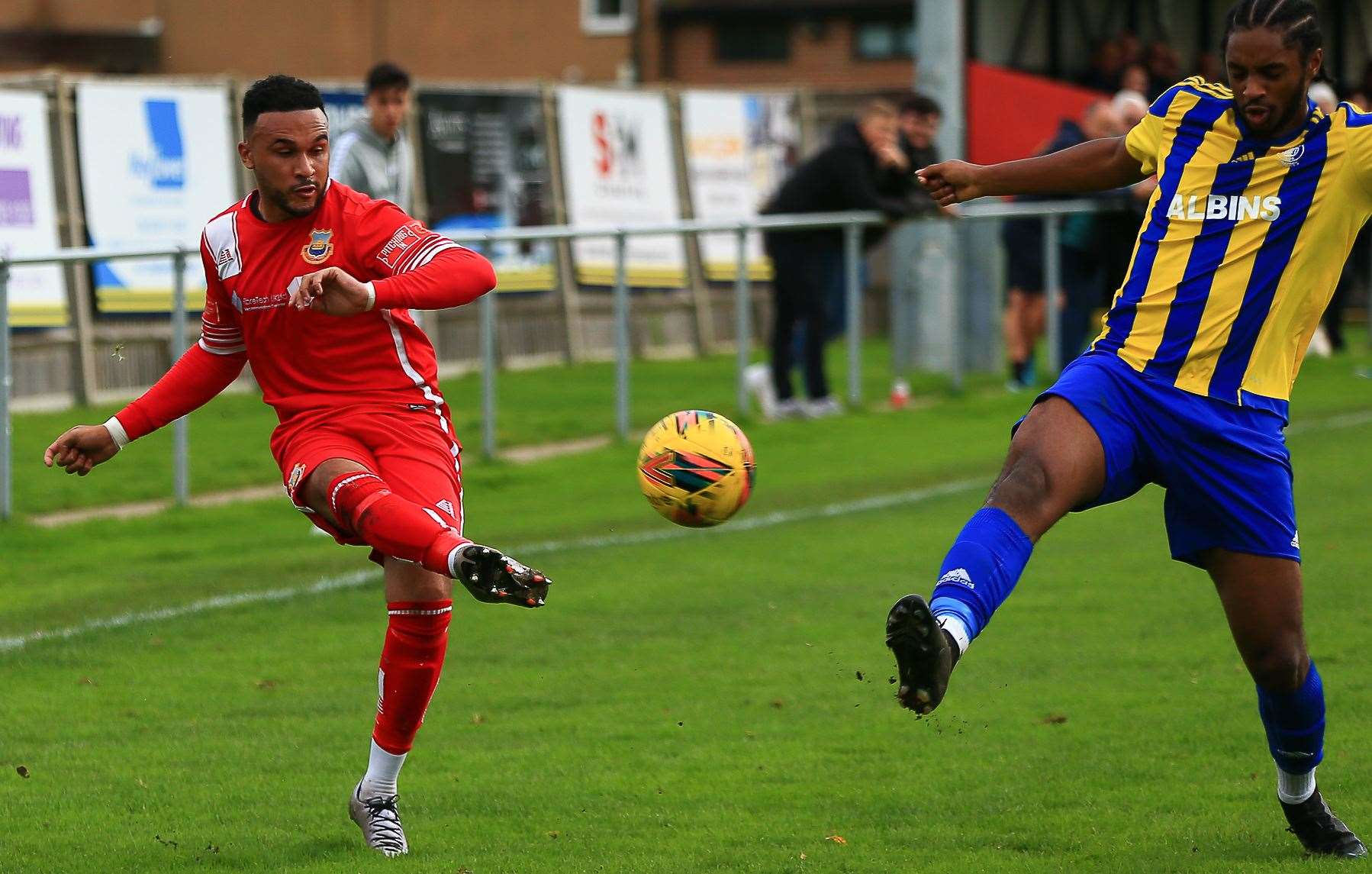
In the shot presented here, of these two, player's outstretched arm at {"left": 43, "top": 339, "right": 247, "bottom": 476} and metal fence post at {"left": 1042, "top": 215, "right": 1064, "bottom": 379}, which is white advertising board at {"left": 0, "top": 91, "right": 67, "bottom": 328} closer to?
metal fence post at {"left": 1042, "top": 215, "right": 1064, "bottom": 379}

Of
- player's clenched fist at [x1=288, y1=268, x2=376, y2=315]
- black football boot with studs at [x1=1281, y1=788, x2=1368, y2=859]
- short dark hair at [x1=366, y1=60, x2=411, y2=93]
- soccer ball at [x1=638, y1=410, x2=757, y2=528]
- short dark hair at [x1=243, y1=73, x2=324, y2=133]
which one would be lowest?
black football boot with studs at [x1=1281, y1=788, x2=1368, y2=859]

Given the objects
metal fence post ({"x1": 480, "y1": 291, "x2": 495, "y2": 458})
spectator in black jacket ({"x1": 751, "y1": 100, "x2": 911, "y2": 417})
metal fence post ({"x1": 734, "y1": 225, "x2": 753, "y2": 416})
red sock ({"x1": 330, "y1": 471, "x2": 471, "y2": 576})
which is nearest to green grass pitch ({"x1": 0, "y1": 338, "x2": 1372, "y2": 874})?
red sock ({"x1": 330, "y1": 471, "x2": 471, "y2": 576})

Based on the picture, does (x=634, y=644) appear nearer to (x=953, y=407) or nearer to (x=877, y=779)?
(x=877, y=779)

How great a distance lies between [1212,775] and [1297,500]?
18.9 feet

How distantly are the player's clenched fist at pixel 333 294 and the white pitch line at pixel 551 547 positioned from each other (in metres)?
3.61

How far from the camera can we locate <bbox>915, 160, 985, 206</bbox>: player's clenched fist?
5.24 meters

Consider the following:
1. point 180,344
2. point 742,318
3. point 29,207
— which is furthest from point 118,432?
point 29,207

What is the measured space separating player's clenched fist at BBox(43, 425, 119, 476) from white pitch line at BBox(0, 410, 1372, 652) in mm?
2555

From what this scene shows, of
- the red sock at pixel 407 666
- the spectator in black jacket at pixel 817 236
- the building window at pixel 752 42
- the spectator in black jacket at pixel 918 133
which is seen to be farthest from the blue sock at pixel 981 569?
the building window at pixel 752 42

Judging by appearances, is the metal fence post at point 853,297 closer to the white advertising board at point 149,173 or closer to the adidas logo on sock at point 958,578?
the white advertising board at point 149,173

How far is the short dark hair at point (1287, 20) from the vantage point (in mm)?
4668

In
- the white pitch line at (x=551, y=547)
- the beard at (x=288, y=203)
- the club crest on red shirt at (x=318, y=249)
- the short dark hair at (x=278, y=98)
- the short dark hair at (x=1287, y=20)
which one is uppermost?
the short dark hair at (x=1287, y=20)

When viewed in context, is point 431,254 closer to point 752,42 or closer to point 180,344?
point 180,344

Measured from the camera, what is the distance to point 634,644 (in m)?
8.12
